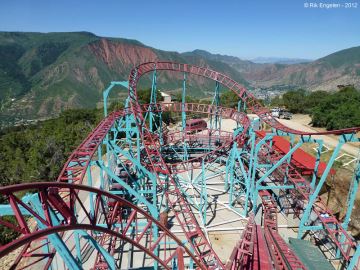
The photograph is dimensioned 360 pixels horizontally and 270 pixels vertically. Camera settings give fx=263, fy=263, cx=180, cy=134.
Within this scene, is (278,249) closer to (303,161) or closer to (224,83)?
(303,161)

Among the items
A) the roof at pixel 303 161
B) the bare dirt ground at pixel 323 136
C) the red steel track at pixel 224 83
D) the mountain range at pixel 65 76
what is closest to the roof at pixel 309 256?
the red steel track at pixel 224 83

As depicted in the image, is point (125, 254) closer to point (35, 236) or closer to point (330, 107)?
point (35, 236)

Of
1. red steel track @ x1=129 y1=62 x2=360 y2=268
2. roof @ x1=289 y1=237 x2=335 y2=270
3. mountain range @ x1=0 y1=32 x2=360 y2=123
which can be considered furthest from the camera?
mountain range @ x1=0 y1=32 x2=360 y2=123

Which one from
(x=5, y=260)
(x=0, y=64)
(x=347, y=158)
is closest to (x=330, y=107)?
(x=347, y=158)

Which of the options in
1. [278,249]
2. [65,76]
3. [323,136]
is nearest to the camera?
[278,249]

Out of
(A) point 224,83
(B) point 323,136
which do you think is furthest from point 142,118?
(B) point 323,136

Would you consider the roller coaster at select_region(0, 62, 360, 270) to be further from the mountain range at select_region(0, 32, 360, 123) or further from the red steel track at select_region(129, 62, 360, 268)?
the mountain range at select_region(0, 32, 360, 123)

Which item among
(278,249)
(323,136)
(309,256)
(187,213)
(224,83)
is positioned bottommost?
(187,213)

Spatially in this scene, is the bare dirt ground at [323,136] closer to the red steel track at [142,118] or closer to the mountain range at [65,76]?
the red steel track at [142,118]

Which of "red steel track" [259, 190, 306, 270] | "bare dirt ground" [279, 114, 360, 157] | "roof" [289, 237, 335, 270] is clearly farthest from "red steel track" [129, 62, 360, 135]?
"bare dirt ground" [279, 114, 360, 157]
